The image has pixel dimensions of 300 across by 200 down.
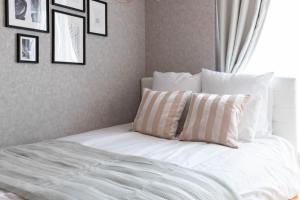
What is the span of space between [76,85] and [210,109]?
3.85 feet

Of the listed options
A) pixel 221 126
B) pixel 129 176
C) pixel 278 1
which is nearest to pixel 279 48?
pixel 278 1

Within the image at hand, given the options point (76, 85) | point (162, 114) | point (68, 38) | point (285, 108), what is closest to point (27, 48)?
point (68, 38)

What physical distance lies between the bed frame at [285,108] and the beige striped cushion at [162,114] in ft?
2.17

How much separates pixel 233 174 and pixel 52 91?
155 centimetres

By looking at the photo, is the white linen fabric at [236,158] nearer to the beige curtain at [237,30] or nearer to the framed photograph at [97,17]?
the beige curtain at [237,30]

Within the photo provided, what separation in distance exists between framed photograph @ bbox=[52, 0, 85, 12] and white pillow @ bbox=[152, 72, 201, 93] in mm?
897

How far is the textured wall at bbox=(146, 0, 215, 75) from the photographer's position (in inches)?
111

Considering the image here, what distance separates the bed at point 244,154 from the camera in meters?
1.51

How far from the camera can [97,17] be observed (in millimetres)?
2701

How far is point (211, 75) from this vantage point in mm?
2447

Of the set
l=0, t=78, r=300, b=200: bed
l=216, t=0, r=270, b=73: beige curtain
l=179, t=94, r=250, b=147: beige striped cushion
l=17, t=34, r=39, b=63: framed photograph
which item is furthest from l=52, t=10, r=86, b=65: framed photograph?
l=216, t=0, r=270, b=73: beige curtain

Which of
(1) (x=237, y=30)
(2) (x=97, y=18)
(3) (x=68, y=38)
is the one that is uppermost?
(2) (x=97, y=18)

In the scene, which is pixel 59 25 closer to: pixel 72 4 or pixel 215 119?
pixel 72 4

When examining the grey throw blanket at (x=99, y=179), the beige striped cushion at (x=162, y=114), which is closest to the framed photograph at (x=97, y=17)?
the beige striped cushion at (x=162, y=114)
